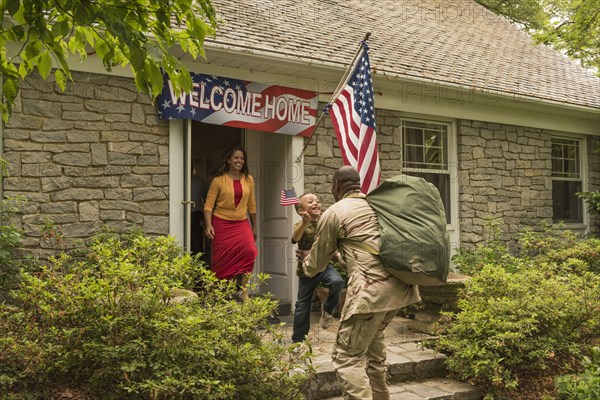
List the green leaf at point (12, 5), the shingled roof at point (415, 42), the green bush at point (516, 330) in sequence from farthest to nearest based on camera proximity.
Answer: the shingled roof at point (415, 42) → the green bush at point (516, 330) → the green leaf at point (12, 5)

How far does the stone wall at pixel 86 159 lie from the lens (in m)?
5.82

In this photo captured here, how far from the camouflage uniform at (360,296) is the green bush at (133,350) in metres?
0.43

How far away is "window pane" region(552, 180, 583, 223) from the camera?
10.3m

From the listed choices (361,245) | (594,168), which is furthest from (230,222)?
(594,168)

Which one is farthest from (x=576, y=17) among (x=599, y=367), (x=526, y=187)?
(x=599, y=367)

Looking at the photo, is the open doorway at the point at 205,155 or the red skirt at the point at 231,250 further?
the open doorway at the point at 205,155

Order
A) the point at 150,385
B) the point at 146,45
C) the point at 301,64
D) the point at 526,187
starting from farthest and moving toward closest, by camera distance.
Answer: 1. the point at 526,187
2. the point at 301,64
3. the point at 150,385
4. the point at 146,45

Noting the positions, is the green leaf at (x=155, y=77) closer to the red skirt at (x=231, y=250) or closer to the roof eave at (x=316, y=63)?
the roof eave at (x=316, y=63)

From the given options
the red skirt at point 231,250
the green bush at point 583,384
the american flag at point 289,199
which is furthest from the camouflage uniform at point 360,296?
the red skirt at point 231,250

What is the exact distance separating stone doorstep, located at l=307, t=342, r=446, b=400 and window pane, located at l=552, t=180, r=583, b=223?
5.98 meters

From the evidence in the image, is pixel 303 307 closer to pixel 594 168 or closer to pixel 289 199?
pixel 289 199

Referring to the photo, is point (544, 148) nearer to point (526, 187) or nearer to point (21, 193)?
point (526, 187)

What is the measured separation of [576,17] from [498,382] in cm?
898

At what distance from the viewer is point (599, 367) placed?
4.70 m
